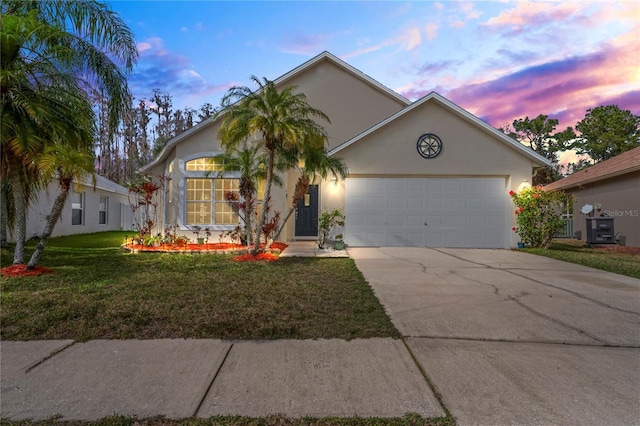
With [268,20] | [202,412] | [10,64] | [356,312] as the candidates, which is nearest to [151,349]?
[202,412]

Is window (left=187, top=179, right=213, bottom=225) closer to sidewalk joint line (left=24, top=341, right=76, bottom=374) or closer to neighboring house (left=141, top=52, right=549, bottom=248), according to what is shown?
neighboring house (left=141, top=52, right=549, bottom=248)

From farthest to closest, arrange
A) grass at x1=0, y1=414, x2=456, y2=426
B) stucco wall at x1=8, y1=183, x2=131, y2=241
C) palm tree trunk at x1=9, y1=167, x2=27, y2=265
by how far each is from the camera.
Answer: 1. stucco wall at x1=8, y1=183, x2=131, y2=241
2. palm tree trunk at x1=9, y1=167, x2=27, y2=265
3. grass at x1=0, y1=414, x2=456, y2=426

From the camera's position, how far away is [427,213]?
12.0 m

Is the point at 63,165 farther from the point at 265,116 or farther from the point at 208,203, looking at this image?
the point at 208,203

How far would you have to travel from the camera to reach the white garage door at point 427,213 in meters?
11.9

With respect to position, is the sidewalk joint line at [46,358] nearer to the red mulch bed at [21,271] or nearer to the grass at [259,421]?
the grass at [259,421]

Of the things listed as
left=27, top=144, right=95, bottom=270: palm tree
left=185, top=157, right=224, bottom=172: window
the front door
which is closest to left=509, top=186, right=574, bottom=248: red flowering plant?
the front door

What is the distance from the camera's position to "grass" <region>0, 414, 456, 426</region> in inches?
89.2

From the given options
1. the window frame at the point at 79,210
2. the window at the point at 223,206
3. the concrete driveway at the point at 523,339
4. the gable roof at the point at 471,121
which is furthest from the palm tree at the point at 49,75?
the window frame at the point at 79,210

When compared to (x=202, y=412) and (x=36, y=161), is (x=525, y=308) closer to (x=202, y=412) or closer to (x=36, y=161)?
(x=202, y=412)

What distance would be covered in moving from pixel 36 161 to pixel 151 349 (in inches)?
223

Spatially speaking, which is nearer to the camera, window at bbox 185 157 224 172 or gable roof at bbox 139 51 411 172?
window at bbox 185 157 224 172

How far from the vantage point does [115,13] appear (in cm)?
878

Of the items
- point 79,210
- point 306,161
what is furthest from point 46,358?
point 79,210
